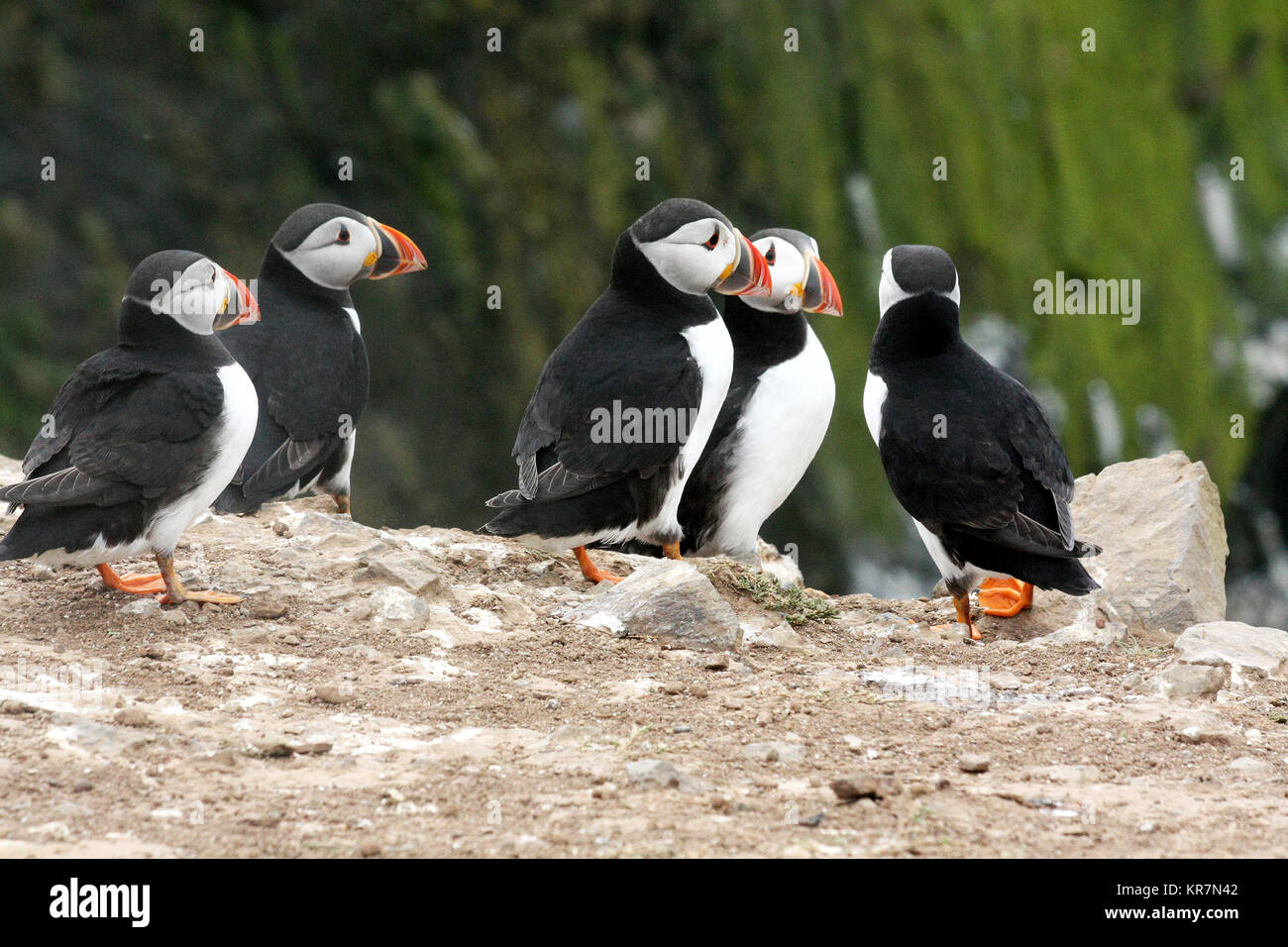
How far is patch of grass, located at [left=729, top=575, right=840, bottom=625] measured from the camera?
6.63 metres

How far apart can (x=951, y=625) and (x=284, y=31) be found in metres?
9.63

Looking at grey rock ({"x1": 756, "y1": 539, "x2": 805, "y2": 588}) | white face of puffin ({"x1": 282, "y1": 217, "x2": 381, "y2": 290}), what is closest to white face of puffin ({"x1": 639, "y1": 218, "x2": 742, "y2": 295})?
grey rock ({"x1": 756, "y1": 539, "x2": 805, "y2": 588})

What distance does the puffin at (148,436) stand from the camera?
546 cm

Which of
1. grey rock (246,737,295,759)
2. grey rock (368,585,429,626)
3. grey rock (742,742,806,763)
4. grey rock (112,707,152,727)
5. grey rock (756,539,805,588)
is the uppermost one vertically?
grey rock (368,585,429,626)

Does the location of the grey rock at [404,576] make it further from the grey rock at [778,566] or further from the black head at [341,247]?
the black head at [341,247]

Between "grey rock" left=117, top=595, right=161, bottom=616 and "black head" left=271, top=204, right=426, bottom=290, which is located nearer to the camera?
"grey rock" left=117, top=595, right=161, bottom=616

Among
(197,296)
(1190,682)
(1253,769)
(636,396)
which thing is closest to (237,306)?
(197,296)

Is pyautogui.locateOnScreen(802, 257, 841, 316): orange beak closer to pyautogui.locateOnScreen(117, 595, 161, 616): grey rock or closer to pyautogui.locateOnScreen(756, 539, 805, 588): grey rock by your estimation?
pyautogui.locateOnScreen(756, 539, 805, 588): grey rock

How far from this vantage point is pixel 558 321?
558 inches

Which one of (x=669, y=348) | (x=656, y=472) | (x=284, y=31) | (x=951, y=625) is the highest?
(x=284, y=31)

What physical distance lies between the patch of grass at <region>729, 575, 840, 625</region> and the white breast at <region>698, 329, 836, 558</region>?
0.90 m

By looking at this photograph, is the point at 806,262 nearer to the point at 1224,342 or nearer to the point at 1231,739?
the point at 1231,739

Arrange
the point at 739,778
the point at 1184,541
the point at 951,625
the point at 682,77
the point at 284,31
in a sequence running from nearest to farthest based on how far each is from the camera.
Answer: the point at 739,778 < the point at 951,625 < the point at 1184,541 < the point at 284,31 < the point at 682,77

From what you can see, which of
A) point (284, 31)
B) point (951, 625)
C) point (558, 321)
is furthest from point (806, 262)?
point (284, 31)
